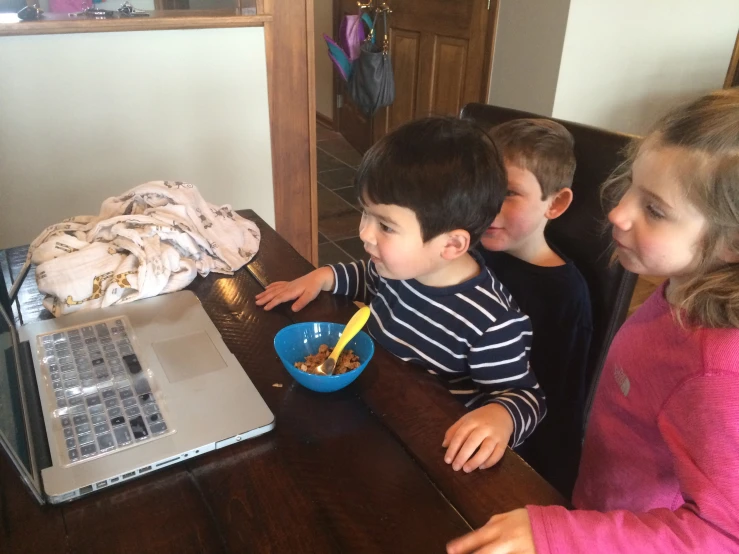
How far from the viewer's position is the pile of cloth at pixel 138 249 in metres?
0.93

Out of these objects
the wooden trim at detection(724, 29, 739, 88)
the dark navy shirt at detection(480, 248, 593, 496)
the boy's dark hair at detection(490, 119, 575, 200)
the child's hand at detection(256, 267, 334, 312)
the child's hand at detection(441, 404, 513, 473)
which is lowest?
the dark navy shirt at detection(480, 248, 593, 496)

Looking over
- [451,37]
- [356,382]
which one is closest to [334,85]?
[451,37]

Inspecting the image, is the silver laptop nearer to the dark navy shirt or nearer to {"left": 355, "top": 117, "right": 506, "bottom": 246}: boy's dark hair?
{"left": 355, "top": 117, "right": 506, "bottom": 246}: boy's dark hair

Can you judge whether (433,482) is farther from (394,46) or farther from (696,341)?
(394,46)

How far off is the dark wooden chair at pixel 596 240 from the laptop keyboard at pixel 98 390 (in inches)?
28.2

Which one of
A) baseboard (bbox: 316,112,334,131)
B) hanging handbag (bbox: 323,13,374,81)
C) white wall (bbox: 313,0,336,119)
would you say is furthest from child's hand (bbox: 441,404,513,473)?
baseboard (bbox: 316,112,334,131)

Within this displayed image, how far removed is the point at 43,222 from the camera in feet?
5.74

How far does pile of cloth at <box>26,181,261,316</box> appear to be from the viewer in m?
0.93

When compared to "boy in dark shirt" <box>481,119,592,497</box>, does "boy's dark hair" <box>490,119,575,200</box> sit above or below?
above

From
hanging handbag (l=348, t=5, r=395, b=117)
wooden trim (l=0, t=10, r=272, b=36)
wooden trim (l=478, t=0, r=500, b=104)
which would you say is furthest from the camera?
hanging handbag (l=348, t=5, r=395, b=117)

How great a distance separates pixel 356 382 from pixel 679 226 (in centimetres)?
42

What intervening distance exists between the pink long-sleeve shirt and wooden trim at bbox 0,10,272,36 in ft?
4.80

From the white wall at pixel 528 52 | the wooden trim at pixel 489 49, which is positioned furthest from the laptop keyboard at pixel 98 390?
the wooden trim at pixel 489 49

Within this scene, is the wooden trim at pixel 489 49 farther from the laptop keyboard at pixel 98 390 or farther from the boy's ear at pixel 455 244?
the laptop keyboard at pixel 98 390
